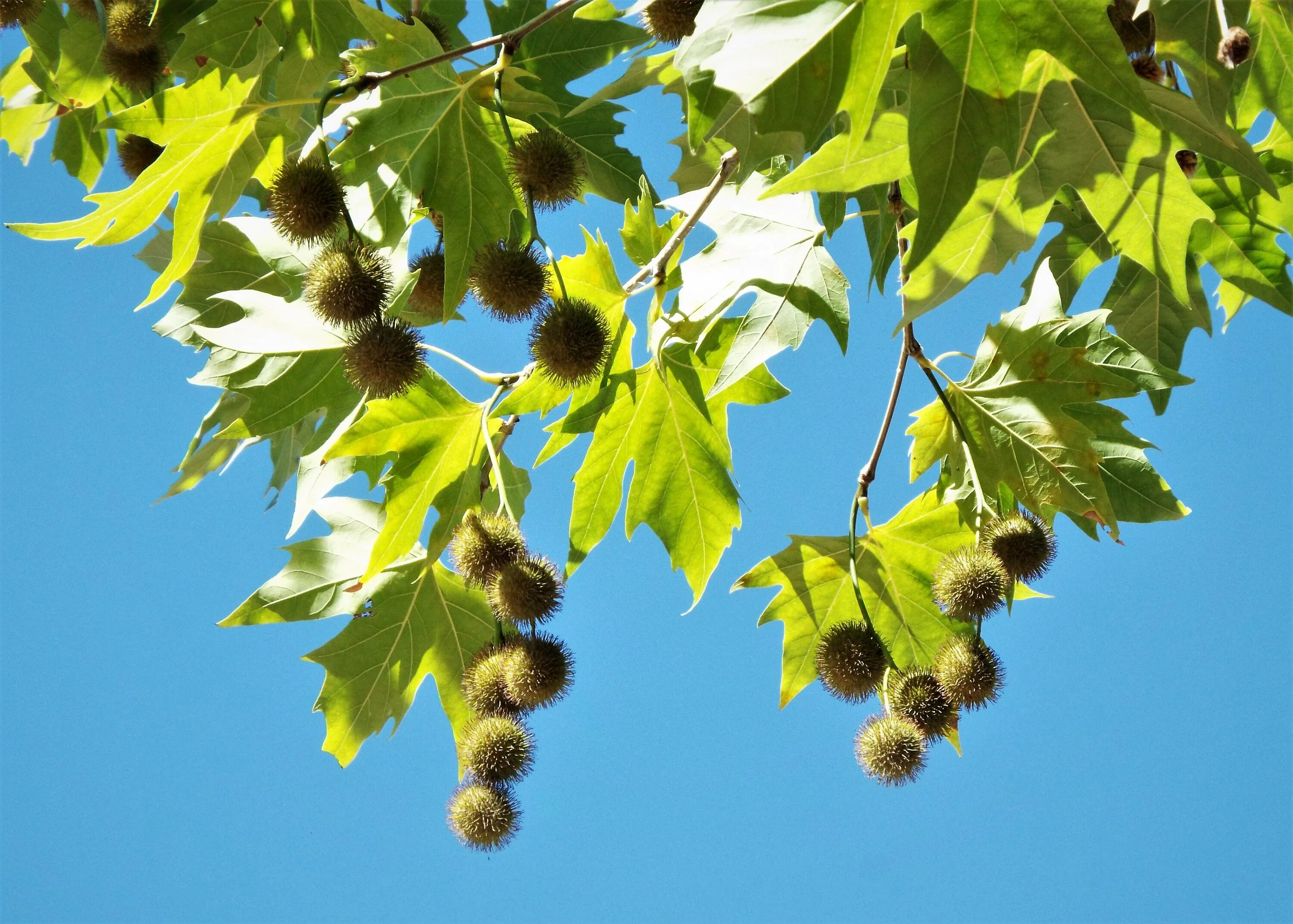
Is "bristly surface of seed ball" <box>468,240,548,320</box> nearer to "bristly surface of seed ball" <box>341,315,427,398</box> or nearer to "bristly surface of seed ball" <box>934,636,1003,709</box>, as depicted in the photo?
"bristly surface of seed ball" <box>341,315,427,398</box>

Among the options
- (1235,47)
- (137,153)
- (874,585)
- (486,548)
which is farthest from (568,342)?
(137,153)

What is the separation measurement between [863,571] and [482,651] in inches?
34.6

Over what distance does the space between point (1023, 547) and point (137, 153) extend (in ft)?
7.83

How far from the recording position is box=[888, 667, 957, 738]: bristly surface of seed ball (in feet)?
6.48

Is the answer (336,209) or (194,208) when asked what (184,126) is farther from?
(336,209)

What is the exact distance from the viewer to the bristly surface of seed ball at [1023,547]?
1.99m

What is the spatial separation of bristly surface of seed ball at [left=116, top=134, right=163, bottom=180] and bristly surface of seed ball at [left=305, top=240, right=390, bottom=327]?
45.5 inches

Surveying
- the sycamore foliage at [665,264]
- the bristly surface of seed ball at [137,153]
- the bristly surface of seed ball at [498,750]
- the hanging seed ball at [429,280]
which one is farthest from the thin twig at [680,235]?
the bristly surface of seed ball at [137,153]

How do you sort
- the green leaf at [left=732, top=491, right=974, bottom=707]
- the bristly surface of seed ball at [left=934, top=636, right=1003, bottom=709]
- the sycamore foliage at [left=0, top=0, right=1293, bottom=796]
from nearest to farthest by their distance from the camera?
1. the sycamore foliage at [left=0, top=0, right=1293, bottom=796]
2. the bristly surface of seed ball at [left=934, top=636, right=1003, bottom=709]
3. the green leaf at [left=732, top=491, right=974, bottom=707]

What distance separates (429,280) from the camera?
212 cm

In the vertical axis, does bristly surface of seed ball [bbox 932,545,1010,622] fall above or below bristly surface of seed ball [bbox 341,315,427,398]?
below

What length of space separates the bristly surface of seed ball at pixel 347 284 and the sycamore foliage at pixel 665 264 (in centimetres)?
7

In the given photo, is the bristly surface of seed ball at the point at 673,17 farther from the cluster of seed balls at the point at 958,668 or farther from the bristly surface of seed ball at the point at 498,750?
the bristly surface of seed ball at the point at 498,750

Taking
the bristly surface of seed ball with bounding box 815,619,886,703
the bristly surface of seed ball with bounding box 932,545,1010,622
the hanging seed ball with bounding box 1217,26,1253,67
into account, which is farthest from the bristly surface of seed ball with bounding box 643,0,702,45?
the bristly surface of seed ball with bounding box 815,619,886,703
